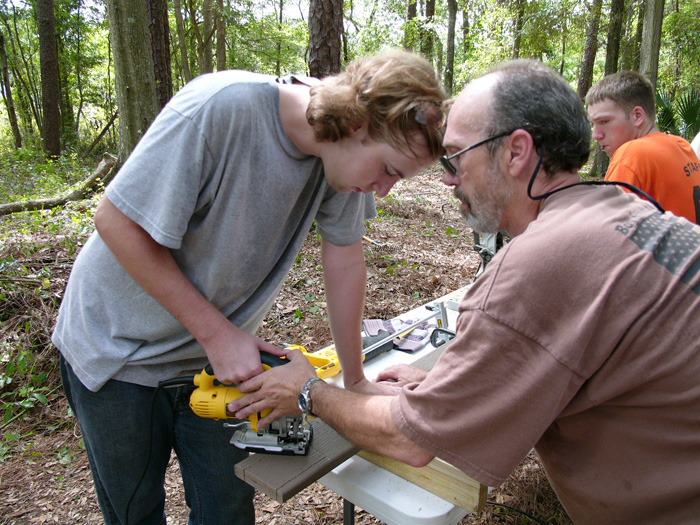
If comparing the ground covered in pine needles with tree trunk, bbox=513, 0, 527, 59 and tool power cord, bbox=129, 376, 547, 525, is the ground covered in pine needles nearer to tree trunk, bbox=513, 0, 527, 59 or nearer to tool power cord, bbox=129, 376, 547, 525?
tool power cord, bbox=129, 376, 547, 525

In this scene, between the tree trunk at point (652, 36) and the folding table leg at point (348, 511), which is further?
the tree trunk at point (652, 36)

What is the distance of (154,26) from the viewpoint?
6852 millimetres

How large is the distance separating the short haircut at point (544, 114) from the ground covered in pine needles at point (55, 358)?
211 centimetres

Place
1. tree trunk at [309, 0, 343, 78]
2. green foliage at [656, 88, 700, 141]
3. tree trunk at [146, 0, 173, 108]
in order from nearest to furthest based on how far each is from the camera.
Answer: tree trunk at [309, 0, 343, 78]
tree trunk at [146, 0, 173, 108]
green foliage at [656, 88, 700, 141]

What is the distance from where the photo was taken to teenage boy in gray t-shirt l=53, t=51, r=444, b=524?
132cm

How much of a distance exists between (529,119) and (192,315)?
3.74 ft

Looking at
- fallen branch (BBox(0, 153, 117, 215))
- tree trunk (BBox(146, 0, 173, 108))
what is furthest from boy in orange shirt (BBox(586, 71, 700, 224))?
fallen branch (BBox(0, 153, 117, 215))

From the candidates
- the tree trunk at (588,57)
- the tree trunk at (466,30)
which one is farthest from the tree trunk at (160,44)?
the tree trunk at (466,30)

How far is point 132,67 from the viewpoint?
526cm

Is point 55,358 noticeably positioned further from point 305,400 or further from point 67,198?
point 67,198

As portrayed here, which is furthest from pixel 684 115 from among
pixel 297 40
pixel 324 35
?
pixel 297 40

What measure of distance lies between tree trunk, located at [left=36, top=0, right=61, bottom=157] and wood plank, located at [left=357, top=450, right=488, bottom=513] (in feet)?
44.2

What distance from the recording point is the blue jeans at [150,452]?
1617 mm

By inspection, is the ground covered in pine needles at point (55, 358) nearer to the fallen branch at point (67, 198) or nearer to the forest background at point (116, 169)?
the forest background at point (116, 169)
